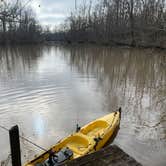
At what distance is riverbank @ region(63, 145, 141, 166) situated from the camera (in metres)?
1.72

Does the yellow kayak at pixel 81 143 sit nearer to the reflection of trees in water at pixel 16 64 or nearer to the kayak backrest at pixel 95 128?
the kayak backrest at pixel 95 128

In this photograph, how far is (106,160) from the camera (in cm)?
176

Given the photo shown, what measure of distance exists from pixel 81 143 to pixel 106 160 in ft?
10.4

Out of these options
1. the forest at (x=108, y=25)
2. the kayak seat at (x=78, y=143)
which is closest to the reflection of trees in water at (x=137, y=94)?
the kayak seat at (x=78, y=143)

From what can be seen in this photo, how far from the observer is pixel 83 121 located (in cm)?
705

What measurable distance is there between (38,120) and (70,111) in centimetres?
118

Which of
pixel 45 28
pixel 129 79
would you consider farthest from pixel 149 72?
pixel 45 28

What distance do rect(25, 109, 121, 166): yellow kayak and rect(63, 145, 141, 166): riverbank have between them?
2.02 metres

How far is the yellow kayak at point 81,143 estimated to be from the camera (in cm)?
379

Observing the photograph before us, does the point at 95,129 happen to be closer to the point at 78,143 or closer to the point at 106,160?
the point at 78,143

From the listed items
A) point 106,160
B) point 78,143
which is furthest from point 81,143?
point 106,160

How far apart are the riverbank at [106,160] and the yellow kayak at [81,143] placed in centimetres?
202

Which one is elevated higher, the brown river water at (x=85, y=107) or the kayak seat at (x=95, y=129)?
the kayak seat at (x=95, y=129)

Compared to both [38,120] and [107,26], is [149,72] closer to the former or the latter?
[38,120]
